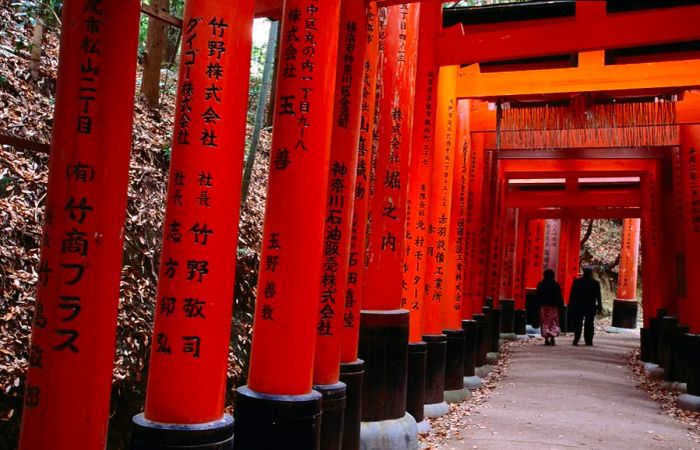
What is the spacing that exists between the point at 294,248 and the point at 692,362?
693 cm

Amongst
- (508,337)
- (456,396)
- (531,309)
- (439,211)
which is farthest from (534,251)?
(439,211)

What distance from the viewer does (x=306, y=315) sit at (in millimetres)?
3703

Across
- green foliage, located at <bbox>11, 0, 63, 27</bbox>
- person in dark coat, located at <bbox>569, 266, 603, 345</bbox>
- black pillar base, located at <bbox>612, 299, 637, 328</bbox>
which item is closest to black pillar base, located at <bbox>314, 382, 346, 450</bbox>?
green foliage, located at <bbox>11, 0, 63, 27</bbox>

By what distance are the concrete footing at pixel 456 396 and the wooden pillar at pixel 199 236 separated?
5668mm

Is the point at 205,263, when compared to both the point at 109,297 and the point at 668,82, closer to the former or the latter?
the point at 109,297

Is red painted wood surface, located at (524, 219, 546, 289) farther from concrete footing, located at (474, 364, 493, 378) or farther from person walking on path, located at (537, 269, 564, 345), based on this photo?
concrete footing, located at (474, 364, 493, 378)

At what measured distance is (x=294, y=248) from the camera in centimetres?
370

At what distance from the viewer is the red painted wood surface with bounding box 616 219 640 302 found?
2002 cm

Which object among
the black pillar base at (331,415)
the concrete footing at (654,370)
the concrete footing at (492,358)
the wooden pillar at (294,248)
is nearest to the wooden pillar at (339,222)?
the black pillar base at (331,415)

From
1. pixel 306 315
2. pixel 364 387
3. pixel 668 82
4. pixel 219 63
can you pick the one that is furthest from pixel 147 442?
pixel 668 82

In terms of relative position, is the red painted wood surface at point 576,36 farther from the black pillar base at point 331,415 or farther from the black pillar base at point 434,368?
the black pillar base at point 331,415

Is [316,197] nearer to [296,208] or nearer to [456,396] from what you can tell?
[296,208]

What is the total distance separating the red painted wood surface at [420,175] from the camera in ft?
22.4

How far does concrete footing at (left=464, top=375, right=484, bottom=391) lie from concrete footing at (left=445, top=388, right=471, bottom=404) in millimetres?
905
